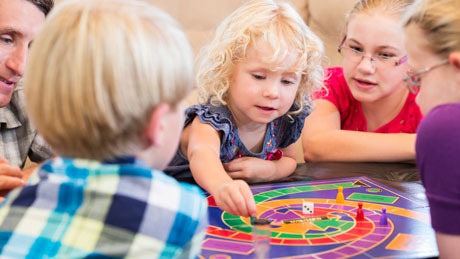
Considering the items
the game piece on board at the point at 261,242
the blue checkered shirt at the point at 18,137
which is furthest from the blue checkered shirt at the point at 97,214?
the blue checkered shirt at the point at 18,137

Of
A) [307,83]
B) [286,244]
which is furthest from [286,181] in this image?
[286,244]

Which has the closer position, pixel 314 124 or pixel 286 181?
pixel 286 181

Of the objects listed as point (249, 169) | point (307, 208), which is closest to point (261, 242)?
point (307, 208)

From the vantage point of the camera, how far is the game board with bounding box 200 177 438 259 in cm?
98

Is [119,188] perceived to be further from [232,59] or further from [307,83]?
[307,83]

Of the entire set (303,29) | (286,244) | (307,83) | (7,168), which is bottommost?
(286,244)

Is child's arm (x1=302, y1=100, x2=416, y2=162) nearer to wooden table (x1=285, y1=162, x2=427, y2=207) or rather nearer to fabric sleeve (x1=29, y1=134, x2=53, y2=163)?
wooden table (x1=285, y1=162, x2=427, y2=207)

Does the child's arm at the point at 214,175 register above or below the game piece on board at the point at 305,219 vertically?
above

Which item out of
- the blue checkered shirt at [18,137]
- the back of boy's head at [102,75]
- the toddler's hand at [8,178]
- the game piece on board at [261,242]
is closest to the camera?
the back of boy's head at [102,75]

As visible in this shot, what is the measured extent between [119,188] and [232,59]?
808 millimetres

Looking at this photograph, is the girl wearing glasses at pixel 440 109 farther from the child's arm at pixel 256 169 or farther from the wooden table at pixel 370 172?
the child's arm at pixel 256 169

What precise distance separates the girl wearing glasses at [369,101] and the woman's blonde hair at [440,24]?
62 cm

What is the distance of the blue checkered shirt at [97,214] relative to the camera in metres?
0.75

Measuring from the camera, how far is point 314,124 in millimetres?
1786
